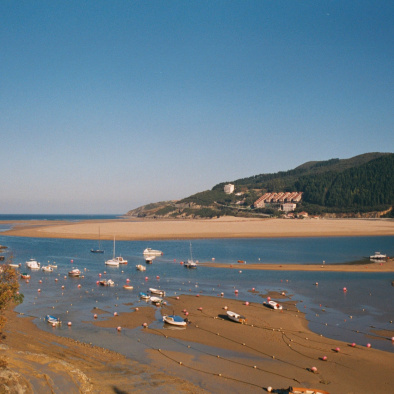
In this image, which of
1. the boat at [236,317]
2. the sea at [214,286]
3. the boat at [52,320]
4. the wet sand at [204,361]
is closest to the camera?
the wet sand at [204,361]

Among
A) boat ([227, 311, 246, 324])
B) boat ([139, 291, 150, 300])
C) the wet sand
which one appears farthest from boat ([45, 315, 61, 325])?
boat ([227, 311, 246, 324])

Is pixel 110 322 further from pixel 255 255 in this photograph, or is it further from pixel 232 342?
pixel 255 255

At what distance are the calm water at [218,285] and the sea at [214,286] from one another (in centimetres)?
8

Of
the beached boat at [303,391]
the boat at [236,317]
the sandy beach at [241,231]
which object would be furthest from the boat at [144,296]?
the sandy beach at [241,231]

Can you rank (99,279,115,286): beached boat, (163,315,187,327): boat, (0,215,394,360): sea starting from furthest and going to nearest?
(99,279,115,286): beached boat
(163,315,187,327): boat
(0,215,394,360): sea

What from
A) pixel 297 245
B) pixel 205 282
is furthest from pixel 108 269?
pixel 297 245

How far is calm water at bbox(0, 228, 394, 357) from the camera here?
33.9 metres

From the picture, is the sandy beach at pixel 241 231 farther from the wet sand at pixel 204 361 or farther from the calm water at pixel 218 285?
the wet sand at pixel 204 361

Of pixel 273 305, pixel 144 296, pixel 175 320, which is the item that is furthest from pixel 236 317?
pixel 144 296

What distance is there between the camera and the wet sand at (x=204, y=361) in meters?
21.8

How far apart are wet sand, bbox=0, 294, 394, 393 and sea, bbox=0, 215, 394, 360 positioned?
171cm

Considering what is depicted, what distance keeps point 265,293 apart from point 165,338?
19.2m

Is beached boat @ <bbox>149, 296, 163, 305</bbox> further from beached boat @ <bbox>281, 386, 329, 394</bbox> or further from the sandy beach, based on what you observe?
the sandy beach

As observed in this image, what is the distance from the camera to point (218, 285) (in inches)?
2024
